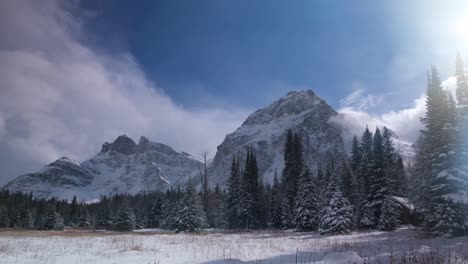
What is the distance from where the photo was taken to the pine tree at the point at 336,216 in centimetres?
2947

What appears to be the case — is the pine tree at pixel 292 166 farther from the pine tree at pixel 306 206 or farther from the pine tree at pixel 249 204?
the pine tree at pixel 306 206

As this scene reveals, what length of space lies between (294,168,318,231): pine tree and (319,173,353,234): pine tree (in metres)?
6.41

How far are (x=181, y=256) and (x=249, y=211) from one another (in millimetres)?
44989

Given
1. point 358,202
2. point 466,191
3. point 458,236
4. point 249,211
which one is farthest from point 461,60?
point 249,211

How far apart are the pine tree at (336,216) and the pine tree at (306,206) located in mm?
6405

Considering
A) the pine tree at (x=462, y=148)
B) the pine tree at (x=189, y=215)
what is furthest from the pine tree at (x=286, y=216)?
the pine tree at (x=462, y=148)

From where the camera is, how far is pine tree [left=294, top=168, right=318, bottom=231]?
37.9 meters

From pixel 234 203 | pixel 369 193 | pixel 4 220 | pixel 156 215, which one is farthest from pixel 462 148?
pixel 4 220

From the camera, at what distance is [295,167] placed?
5534 centimetres

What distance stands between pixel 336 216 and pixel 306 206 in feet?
28.9

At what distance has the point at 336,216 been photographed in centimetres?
3008

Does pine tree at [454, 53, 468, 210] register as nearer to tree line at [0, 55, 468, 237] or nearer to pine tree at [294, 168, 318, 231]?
tree line at [0, 55, 468, 237]

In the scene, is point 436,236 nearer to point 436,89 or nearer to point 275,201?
point 436,89

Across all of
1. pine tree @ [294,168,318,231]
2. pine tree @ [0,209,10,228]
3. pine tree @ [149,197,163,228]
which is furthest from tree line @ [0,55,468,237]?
pine tree @ [0,209,10,228]
